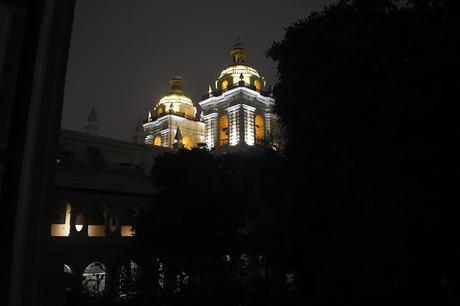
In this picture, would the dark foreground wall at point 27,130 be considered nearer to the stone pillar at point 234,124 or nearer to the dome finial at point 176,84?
the stone pillar at point 234,124

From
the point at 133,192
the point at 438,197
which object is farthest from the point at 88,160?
the point at 438,197

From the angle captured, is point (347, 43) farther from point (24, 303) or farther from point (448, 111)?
point (24, 303)

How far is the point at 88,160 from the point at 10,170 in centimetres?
3399

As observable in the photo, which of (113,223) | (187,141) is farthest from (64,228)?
(187,141)

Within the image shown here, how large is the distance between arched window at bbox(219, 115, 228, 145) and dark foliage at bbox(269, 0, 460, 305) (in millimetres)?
38148

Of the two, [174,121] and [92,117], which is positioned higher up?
[174,121]

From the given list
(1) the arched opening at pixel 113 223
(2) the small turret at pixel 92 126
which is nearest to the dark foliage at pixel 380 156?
(1) the arched opening at pixel 113 223

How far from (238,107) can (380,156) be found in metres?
39.5

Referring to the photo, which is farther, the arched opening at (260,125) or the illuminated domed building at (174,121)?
the illuminated domed building at (174,121)

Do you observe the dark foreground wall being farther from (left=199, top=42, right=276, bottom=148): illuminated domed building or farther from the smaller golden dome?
the smaller golden dome

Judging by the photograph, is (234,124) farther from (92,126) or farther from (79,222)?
(79,222)

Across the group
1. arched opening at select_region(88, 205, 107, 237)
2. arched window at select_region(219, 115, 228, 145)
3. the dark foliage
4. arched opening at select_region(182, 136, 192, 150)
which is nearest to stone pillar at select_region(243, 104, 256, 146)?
arched window at select_region(219, 115, 228, 145)

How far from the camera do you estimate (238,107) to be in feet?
158

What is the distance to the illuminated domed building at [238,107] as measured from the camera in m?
48.0
